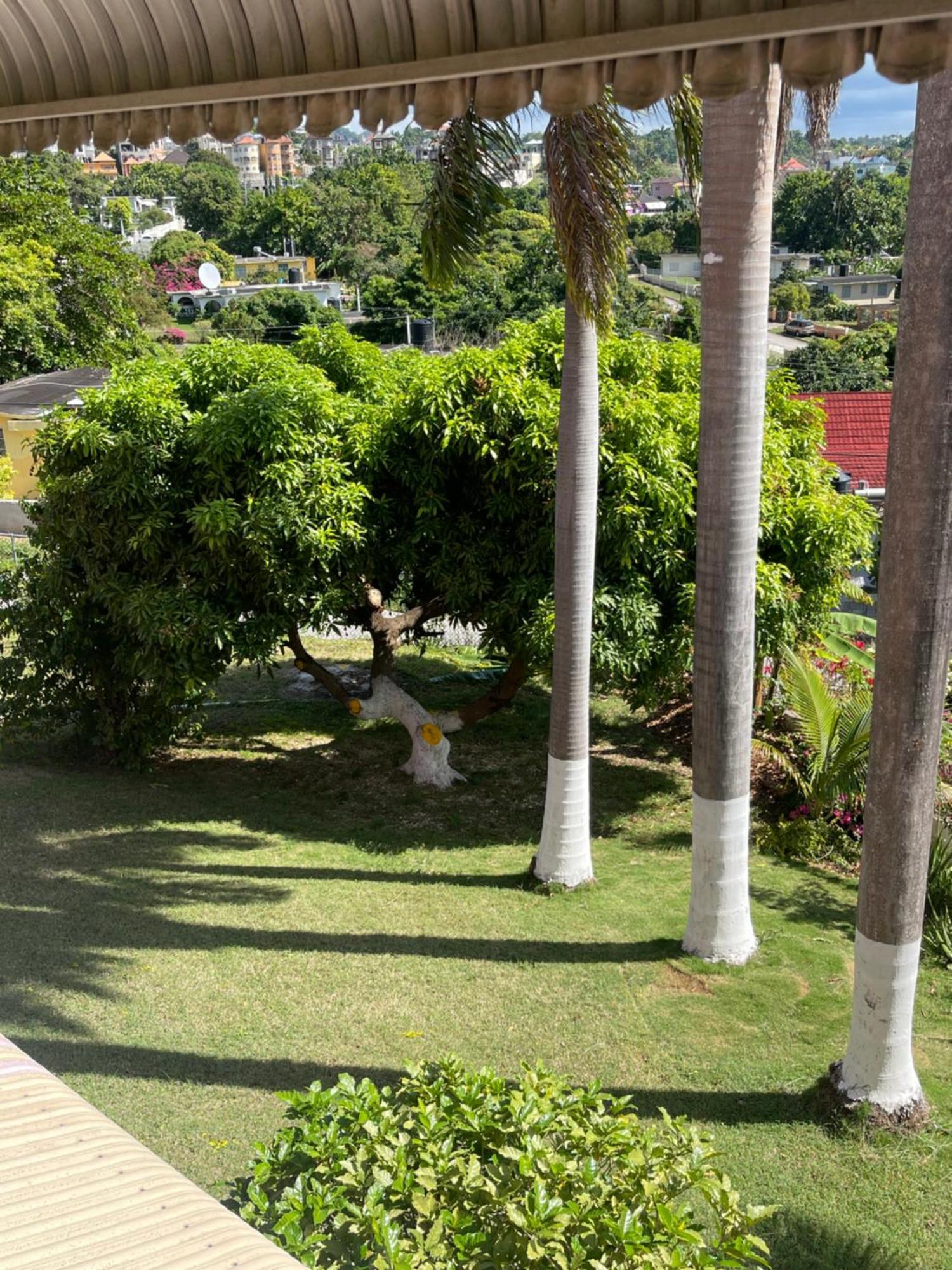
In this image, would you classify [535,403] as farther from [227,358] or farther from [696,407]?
[227,358]

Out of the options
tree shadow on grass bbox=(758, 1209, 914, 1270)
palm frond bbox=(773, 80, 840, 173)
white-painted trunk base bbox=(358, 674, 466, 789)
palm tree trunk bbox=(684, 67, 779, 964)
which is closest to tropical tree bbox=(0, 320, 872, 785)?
white-painted trunk base bbox=(358, 674, 466, 789)

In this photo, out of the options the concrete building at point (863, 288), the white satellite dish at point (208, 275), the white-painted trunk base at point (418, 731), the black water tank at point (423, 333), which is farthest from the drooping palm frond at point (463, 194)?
the concrete building at point (863, 288)

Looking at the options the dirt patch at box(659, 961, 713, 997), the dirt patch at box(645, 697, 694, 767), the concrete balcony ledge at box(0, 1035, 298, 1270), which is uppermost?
the concrete balcony ledge at box(0, 1035, 298, 1270)

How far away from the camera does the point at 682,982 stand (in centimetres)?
821

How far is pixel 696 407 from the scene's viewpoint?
11953mm

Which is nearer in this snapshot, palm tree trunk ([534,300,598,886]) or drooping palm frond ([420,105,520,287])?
drooping palm frond ([420,105,520,287])

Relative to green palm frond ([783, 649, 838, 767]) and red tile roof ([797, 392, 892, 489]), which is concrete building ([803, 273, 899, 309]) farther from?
green palm frond ([783, 649, 838, 767])

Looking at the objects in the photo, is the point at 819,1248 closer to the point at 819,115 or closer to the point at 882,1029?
the point at 882,1029

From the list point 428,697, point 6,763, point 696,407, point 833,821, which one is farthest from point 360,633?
point 833,821

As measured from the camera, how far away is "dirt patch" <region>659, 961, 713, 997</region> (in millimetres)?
8094

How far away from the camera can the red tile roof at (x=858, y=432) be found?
2620cm

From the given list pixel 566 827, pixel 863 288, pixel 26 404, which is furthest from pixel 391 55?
pixel 863 288

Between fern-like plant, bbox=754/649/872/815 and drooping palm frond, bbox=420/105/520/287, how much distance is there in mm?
4754

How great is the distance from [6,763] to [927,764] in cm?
976
